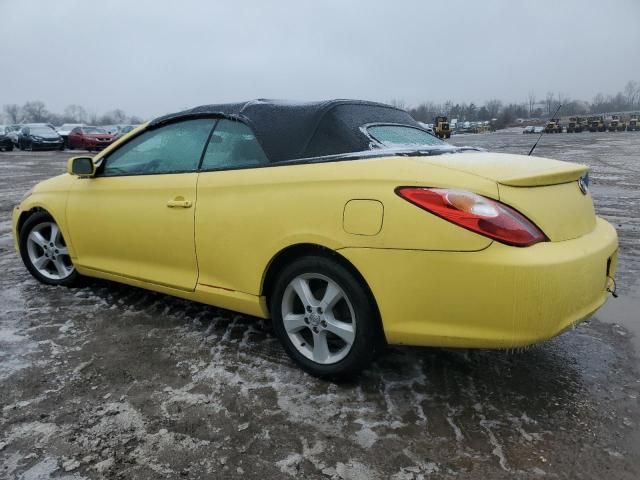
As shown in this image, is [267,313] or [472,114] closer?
[267,313]

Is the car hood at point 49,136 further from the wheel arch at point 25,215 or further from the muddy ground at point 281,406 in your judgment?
the muddy ground at point 281,406

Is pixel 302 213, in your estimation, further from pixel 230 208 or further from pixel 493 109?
pixel 493 109

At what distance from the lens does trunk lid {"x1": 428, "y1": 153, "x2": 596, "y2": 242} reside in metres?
2.35

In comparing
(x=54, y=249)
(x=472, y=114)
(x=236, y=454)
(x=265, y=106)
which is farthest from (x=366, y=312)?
(x=472, y=114)

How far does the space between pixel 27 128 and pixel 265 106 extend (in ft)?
104

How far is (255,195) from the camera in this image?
2934 millimetres

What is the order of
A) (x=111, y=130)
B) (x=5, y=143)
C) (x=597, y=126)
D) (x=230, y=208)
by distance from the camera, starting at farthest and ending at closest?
(x=597, y=126) → (x=5, y=143) → (x=111, y=130) → (x=230, y=208)

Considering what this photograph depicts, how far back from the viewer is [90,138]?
27734 mm

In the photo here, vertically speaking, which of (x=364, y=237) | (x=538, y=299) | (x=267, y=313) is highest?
(x=364, y=237)

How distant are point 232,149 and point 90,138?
2751cm

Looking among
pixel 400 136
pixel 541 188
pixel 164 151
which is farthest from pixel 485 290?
pixel 164 151

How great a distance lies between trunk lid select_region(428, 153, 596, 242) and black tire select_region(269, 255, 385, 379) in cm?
71

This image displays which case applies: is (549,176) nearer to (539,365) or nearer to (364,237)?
(364,237)

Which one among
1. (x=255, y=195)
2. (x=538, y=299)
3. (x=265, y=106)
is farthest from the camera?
(x=265, y=106)
